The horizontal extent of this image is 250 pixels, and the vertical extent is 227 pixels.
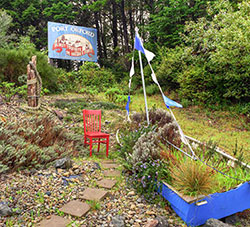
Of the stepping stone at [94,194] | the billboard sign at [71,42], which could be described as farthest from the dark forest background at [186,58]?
the stepping stone at [94,194]

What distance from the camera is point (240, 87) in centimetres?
888

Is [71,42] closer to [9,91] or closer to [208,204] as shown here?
[9,91]

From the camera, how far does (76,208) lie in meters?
2.81

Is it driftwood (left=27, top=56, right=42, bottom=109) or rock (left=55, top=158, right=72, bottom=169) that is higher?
driftwood (left=27, top=56, right=42, bottom=109)

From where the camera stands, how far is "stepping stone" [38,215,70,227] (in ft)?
8.16

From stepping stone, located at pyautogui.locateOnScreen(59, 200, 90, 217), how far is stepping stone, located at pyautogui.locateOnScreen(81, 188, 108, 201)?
0.14 meters

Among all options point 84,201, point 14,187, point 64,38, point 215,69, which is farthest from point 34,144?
point 64,38

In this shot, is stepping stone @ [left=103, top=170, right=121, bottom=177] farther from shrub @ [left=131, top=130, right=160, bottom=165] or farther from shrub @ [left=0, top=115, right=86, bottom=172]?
shrub @ [left=0, top=115, right=86, bottom=172]

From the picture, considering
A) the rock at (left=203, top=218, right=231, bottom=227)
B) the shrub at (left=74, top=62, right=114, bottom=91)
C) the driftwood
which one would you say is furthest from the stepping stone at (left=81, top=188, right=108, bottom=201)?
the shrub at (left=74, top=62, right=114, bottom=91)

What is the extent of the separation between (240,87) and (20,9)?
1791 cm

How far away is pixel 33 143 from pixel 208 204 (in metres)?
2.83

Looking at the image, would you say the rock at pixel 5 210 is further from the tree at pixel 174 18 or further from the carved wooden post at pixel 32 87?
the tree at pixel 174 18

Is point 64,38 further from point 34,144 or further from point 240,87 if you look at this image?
point 34,144

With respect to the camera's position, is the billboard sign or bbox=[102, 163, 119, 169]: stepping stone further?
the billboard sign
